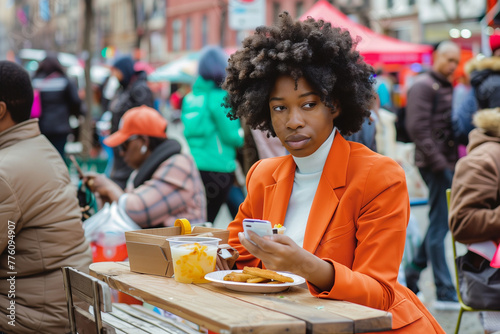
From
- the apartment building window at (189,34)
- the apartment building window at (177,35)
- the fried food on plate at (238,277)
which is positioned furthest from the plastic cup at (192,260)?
the apartment building window at (177,35)

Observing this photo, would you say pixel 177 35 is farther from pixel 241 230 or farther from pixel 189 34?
pixel 241 230

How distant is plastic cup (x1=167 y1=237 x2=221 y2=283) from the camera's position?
7.97ft

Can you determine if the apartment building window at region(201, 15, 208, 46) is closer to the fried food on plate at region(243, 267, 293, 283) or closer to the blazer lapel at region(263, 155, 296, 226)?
the blazer lapel at region(263, 155, 296, 226)

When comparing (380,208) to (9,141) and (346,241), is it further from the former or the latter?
(9,141)

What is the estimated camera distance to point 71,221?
330cm

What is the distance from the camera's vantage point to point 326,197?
2490 millimetres

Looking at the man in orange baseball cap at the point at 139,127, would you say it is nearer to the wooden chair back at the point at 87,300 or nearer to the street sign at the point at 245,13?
the wooden chair back at the point at 87,300

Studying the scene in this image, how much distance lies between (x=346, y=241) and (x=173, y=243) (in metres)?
0.63

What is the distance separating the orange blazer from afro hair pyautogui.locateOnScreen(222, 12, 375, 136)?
7.0 inches

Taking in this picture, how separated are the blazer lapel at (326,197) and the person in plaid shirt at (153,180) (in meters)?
2.06

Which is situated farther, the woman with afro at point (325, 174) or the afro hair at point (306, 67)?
the afro hair at point (306, 67)

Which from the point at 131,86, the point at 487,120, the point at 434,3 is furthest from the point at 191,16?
the point at 487,120

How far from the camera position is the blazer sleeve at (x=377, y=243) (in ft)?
7.21

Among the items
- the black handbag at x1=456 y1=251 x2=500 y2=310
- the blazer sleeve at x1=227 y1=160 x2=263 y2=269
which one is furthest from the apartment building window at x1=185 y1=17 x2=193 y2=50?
the blazer sleeve at x1=227 y1=160 x2=263 y2=269
